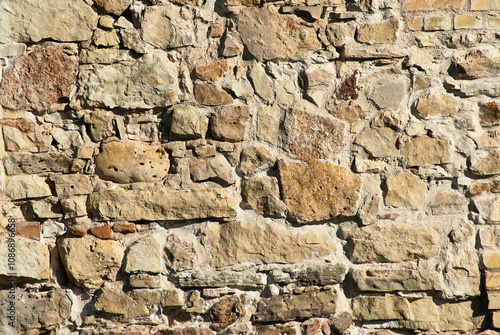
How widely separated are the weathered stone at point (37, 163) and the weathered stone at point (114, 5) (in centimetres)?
70

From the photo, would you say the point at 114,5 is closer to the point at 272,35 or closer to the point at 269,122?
the point at 272,35

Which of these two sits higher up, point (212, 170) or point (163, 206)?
point (212, 170)

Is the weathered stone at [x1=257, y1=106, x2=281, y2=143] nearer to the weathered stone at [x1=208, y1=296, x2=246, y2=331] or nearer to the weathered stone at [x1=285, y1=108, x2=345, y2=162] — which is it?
the weathered stone at [x1=285, y1=108, x2=345, y2=162]

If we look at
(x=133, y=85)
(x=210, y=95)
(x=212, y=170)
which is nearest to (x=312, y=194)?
(x=212, y=170)

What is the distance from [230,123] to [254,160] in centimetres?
20

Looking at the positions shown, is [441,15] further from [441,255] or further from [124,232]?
[124,232]

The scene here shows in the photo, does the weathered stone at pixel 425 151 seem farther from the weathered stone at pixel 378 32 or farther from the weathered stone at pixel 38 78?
the weathered stone at pixel 38 78

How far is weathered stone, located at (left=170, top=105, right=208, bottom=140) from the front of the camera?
218 cm

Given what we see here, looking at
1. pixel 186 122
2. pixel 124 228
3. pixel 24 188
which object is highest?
pixel 186 122

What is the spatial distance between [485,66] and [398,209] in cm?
78

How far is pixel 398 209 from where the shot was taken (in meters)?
2.21

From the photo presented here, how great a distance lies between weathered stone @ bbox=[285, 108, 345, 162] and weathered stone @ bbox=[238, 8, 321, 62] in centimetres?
28

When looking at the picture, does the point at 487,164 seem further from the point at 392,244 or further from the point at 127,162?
the point at 127,162

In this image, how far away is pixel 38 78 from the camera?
2.18m
